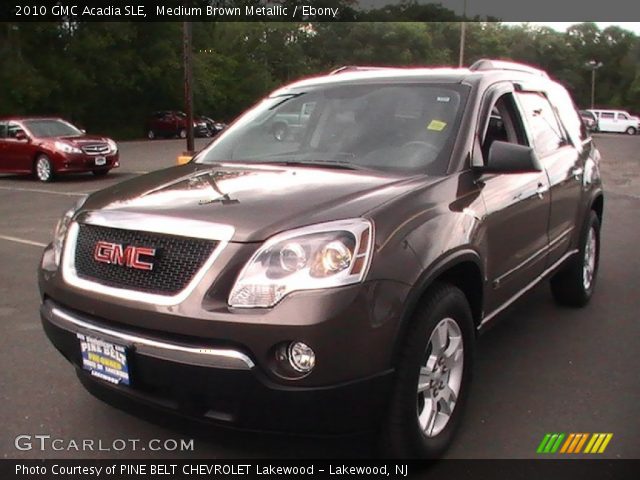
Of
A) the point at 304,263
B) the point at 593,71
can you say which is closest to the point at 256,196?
the point at 304,263

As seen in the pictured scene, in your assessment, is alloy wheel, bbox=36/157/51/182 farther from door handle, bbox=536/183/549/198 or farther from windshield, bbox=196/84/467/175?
door handle, bbox=536/183/549/198

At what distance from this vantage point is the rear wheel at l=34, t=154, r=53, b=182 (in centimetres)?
1491

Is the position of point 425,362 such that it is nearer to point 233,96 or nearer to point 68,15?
point 68,15

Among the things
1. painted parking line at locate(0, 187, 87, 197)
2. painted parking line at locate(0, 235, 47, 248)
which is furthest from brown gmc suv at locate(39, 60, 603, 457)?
painted parking line at locate(0, 187, 87, 197)

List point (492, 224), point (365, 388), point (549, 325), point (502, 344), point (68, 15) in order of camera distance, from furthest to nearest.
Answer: point (68, 15), point (549, 325), point (502, 344), point (492, 224), point (365, 388)

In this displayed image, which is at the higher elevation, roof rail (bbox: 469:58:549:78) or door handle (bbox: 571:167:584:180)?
roof rail (bbox: 469:58:549:78)

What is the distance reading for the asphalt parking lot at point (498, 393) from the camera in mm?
3053

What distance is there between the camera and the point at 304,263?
246 cm

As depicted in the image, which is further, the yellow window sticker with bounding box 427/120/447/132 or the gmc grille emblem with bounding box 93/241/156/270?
the yellow window sticker with bounding box 427/120/447/132

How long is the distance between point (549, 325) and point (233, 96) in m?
46.3

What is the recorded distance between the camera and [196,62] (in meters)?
41.6

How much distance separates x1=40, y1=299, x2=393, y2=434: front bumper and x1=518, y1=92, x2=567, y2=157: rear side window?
2.32 metres

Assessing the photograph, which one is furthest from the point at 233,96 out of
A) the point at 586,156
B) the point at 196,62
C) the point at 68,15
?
the point at 586,156

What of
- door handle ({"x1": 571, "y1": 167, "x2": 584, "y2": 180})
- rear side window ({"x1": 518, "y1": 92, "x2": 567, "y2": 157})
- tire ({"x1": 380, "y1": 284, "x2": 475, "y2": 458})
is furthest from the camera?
door handle ({"x1": 571, "y1": 167, "x2": 584, "y2": 180})
